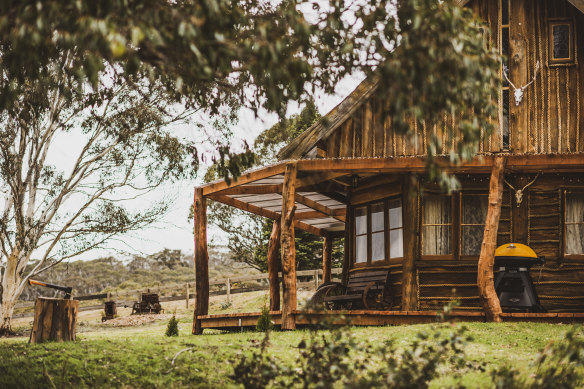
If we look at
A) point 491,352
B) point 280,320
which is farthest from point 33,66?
point 280,320

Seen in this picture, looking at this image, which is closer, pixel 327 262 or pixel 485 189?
pixel 485 189

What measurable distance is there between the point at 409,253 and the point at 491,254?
2583 mm

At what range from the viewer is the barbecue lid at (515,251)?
45.6ft

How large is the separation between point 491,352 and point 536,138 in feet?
22.2

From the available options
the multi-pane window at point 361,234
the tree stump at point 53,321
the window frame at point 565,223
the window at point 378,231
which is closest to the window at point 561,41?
the window frame at point 565,223

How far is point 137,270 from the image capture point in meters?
61.7

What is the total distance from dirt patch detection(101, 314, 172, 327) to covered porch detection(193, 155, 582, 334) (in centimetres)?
933

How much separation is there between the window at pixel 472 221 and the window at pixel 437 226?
0.96ft

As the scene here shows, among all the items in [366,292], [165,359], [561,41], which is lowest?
[165,359]

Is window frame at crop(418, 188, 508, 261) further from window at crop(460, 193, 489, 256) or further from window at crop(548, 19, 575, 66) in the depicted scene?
window at crop(548, 19, 575, 66)

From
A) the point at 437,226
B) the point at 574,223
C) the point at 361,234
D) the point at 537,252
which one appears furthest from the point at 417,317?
the point at 574,223

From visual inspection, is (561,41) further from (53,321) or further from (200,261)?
(53,321)

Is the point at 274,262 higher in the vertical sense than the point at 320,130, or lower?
lower

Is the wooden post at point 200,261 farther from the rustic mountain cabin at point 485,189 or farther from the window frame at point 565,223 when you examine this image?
the window frame at point 565,223
